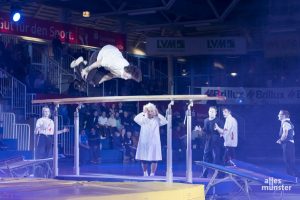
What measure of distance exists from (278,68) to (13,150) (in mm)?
13615

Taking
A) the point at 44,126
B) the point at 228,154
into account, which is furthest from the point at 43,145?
the point at 228,154

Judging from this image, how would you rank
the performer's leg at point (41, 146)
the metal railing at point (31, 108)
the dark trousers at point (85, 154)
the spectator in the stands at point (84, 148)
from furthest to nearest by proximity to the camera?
the dark trousers at point (85, 154) → the spectator in the stands at point (84, 148) → the metal railing at point (31, 108) → the performer's leg at point (41, 146)

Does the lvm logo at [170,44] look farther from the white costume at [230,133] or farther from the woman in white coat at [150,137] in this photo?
the woman in white coat at [150,137]

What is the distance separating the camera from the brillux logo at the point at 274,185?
9617 millimetres

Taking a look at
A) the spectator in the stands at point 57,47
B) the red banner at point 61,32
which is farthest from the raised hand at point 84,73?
the spectator in the stands at point 57,47

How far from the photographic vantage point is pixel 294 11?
18141mm

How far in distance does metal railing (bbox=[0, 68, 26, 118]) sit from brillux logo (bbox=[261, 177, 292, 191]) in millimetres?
8957

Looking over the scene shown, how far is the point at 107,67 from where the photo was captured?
7445mm

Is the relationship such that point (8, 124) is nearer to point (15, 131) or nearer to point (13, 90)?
point (15, 131)

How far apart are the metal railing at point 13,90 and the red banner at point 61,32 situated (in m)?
1.77

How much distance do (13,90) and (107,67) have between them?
392 inches

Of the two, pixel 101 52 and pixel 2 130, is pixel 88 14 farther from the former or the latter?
pixel 101 52

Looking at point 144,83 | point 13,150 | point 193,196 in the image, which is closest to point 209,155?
point 13,150

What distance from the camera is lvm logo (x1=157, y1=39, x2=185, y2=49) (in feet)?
72.9
